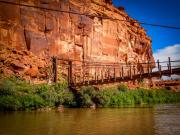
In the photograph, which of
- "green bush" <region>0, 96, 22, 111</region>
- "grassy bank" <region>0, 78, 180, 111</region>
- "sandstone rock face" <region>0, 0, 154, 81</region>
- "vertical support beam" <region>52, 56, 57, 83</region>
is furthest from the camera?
"vertical support beam" <region>52, 56, 57, 83</region>

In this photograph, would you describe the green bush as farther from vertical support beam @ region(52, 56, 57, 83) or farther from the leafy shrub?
the leafy shrub

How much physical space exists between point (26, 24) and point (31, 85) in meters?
9.35

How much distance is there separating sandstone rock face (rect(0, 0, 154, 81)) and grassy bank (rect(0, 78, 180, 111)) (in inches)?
183

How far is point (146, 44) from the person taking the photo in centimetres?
6700

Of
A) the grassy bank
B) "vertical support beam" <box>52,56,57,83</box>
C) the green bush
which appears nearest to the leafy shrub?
the grassy bank

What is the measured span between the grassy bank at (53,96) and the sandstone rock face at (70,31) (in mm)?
4639

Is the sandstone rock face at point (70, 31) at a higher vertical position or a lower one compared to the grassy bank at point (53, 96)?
higher

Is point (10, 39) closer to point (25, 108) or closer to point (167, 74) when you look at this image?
point (25, 108)

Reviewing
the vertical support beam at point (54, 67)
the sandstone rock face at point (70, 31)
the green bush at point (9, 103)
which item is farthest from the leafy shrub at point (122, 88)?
the green bush at point (9, 103)

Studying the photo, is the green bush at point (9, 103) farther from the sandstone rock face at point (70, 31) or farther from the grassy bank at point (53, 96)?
the sandstone rock face at point (70, 31)

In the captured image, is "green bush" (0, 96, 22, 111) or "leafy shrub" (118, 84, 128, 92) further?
"leafy shrub" (118, 84, 128, 92)

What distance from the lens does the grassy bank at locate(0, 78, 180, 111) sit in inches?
1049

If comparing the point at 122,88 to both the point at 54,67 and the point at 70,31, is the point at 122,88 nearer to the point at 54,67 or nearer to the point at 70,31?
the point at 70,31

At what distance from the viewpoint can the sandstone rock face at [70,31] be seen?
1379 inches
